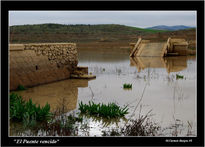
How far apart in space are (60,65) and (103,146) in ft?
26.9

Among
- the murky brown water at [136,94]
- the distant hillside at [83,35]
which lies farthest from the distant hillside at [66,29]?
the murky brown water at [136,94]

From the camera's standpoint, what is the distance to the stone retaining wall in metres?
8.85

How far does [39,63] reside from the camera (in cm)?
988

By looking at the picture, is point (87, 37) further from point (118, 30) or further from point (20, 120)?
point (20, 120)

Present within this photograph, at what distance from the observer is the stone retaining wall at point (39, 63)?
8.85 metres

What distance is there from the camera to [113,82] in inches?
420

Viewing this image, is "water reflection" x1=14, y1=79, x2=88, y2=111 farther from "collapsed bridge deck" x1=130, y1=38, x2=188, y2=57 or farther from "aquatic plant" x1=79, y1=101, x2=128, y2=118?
"collapsed bridge deck" x1=130, y1=38, x2=188, y2=57

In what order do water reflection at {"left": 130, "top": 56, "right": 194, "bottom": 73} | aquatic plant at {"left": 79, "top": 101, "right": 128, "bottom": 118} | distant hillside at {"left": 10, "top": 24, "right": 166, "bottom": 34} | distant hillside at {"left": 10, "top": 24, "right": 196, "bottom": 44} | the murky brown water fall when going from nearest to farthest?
1. aquatic plant at {"left": 79, "top": 101, "right": 128, "bottom": 118}
2. the murky brown water
3. water reflection at {"left": 130, "top": 56, "right": 194, "bottom": 73}
4. distant hillside at {"left": 10, "top": 24, "right": 196, "bottom": 44}
5. distant hillside at {"left": 10, "top": 24, "right": 166, "bottom": 34}

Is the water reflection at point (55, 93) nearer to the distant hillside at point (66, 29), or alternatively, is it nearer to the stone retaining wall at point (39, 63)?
the stone retaining wall at point (39, 63)

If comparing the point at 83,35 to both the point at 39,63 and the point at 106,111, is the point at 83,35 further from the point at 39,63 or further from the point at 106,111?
the point at 106,111

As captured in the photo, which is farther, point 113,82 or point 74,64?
point 74,64

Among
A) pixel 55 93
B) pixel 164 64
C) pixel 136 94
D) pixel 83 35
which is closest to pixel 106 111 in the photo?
pixel 136 94

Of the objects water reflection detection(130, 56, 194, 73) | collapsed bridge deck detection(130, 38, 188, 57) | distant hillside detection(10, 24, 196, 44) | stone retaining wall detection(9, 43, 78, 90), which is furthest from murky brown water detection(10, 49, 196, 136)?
distant hillside detection(10, 24, 196, 44)

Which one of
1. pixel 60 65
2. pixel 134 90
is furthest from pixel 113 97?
pixel 60 65
